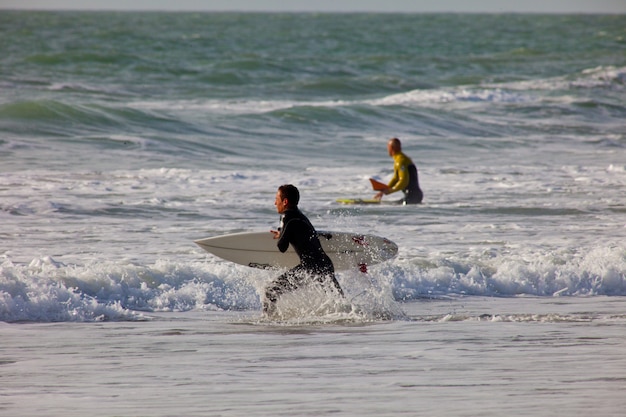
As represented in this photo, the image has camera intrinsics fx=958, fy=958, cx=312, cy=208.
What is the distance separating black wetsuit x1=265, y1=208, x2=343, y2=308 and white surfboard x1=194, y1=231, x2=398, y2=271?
28.2 inches

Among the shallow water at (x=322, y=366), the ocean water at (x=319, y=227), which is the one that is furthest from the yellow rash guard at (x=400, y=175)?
the shallow water at (x=322, y=366)

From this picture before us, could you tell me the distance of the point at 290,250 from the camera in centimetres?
→ 863

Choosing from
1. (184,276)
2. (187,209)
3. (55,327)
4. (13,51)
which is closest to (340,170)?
(187,209)

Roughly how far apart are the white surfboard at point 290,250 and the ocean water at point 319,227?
0.22 m

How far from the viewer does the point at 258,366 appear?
19.9 ft

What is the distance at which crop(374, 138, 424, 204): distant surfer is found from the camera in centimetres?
1398

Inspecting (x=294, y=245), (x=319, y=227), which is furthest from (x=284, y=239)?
(x=319, y=227)

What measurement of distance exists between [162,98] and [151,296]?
2076cm

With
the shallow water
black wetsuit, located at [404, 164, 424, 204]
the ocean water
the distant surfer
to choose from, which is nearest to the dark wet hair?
the ocean water

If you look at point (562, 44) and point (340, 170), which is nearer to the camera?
point (340, 170)

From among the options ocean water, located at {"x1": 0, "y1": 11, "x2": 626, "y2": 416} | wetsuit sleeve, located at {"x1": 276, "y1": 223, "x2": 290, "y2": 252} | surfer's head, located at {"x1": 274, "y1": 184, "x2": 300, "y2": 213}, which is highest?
surfer's head, located at {"x1": 274, "y1": 184, "x2": 300, "y2": 213}

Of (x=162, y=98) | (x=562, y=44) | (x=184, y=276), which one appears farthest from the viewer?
(x=562, y=44)

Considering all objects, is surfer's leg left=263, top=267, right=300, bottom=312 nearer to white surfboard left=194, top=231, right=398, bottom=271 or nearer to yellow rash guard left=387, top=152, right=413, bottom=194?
white surfboard left=194, top=231, right=398, bottom=271

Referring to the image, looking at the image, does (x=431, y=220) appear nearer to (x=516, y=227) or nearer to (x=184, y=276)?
(x=516, y=227)
